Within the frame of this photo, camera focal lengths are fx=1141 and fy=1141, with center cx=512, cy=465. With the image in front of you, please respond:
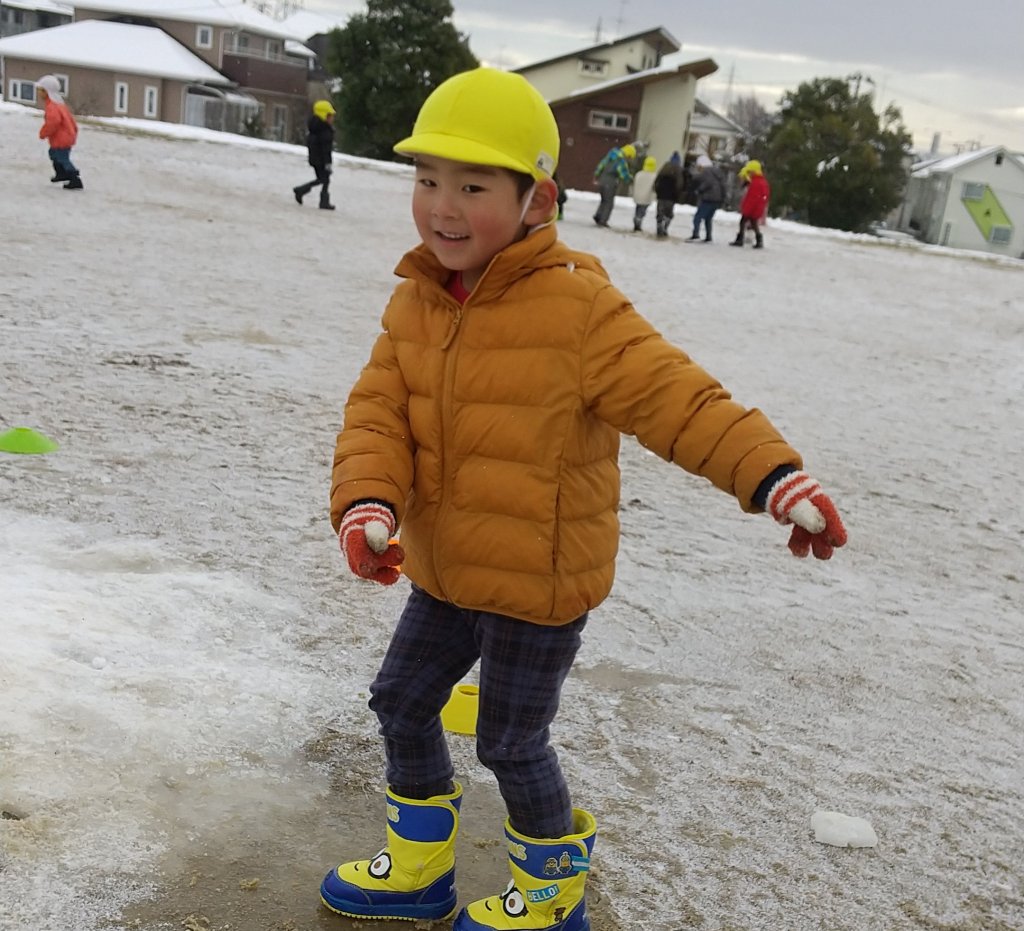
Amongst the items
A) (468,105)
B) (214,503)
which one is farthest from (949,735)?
(214,503)

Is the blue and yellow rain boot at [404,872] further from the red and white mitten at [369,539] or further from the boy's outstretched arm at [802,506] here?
the boy's outstretched arm at [802,506]

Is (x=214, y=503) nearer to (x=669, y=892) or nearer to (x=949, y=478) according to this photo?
(x=669, y=892)

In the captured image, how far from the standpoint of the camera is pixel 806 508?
1.94 m

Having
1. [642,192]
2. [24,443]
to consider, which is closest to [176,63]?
[642,192]

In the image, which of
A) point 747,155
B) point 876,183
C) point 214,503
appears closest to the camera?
point 214,503

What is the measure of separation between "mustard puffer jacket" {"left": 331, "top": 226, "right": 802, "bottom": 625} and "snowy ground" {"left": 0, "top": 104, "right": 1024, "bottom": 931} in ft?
2.67

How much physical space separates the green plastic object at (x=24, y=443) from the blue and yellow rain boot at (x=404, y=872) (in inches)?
120

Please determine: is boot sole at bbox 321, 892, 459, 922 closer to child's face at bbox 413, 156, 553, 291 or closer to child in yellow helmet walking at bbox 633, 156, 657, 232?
child's face at bbox 413, 156, 553, 291

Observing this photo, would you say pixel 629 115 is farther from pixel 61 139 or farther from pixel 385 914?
pixel 385 914

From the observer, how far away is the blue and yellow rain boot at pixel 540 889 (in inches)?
88.6

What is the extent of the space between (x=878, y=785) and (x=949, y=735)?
466 millimetres

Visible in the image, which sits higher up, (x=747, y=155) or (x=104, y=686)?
(x=747, y=155)

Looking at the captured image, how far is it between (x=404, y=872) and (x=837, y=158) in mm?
37236

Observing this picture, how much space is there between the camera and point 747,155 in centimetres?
4728
